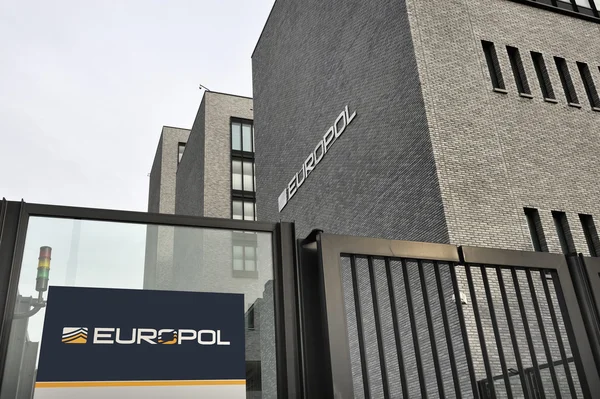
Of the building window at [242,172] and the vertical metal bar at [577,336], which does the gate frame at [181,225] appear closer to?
the vertical metal bar at [577,336]

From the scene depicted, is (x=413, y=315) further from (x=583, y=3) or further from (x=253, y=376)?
(x=583, y=3)

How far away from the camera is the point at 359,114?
666 inches

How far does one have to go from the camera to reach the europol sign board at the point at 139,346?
337 cm

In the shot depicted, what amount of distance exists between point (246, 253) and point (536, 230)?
11493 millimetres

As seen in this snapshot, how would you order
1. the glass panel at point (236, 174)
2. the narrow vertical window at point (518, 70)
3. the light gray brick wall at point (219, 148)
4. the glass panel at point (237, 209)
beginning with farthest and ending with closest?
the glass panel at point (236, 174)
the glass panel at point (237, 209)
the light gray brick wall at point (219, 148)
the narrow vertical window at point (518, 70)

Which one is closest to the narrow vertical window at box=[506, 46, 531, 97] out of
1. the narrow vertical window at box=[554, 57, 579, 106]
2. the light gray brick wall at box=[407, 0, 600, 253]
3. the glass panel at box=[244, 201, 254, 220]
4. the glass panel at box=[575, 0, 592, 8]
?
the light gray brick wall at box=[407, 0, 600, 253]

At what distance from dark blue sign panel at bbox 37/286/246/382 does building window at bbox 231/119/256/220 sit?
28.7 metres

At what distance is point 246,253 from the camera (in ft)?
13.4

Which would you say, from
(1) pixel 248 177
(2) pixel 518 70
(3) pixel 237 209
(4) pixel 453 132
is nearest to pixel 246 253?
(4) pixel 453 132

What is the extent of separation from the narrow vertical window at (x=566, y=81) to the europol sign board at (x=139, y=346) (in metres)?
15.5

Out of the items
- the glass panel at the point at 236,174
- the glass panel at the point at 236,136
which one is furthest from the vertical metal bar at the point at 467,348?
the glass panel at the point at 236,136

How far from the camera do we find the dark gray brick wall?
14.4 metres

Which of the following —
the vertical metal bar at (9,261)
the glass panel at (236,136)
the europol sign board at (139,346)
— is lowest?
the europol sign board at (139,346)

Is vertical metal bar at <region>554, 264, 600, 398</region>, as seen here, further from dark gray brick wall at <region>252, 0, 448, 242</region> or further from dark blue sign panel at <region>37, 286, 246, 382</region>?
dark gray brick wall at <region>252, 0, 448, 242</region>
